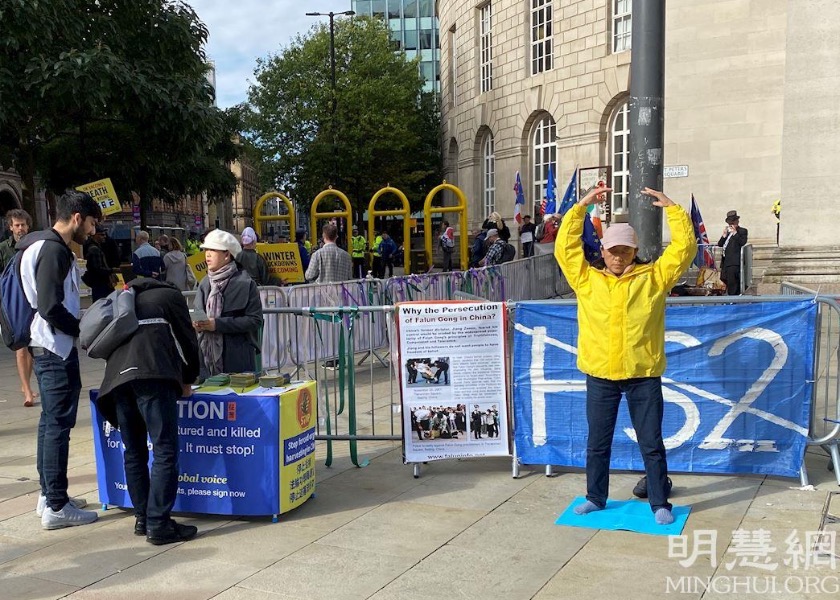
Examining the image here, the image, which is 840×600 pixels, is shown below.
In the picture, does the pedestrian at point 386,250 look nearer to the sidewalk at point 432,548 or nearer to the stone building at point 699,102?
the stone building at point 699,102

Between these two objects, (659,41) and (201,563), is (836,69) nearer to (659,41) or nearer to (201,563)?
(659,41)

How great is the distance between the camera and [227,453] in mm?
4930

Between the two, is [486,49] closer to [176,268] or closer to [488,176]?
[488,176]

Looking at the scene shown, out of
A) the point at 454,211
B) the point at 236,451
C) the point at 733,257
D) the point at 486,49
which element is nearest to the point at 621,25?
the point at 486,49

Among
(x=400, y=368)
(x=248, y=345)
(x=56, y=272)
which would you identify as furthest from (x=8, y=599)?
(x=400, y=368)

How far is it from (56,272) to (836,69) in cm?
1692

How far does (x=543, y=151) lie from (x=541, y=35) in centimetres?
468

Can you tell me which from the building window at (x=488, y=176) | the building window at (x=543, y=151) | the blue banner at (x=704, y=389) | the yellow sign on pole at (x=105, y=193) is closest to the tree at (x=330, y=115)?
the building window at (x=488, y=176)

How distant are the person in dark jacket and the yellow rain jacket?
242 centimetres

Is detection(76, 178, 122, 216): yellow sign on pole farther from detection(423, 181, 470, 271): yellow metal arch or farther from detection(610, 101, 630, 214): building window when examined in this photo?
detection(610, 101, 630, 214): building window

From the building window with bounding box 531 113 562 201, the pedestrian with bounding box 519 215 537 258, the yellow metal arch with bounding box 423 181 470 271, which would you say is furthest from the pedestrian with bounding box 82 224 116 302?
the building window with bounding box 531 113 562 201

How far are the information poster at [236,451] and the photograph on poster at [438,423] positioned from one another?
104 centimetres

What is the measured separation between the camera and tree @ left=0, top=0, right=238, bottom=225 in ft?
42.7

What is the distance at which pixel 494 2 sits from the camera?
34.8 m
